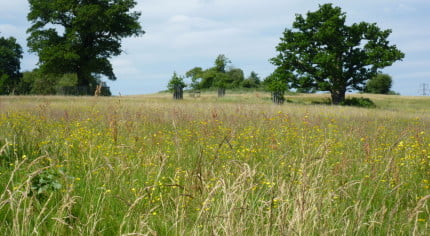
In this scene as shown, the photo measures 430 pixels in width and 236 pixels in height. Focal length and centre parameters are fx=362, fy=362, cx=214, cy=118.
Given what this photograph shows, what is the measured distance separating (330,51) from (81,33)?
2510cm

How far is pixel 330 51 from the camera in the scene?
3083 centimetres

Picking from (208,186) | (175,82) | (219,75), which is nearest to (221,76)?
(219,75)

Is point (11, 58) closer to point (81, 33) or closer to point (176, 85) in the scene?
point (81, 33)

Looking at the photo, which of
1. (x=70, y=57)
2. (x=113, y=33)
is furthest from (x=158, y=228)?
(x=113, y=33)

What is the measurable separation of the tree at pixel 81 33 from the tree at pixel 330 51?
17.0 meters

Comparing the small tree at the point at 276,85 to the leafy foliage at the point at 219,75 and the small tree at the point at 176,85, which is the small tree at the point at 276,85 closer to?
the small tree at the point at 176,85

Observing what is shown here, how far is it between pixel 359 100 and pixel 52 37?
31.6 m

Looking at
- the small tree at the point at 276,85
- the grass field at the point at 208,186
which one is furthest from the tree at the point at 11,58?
the grass field at the point at 208,186

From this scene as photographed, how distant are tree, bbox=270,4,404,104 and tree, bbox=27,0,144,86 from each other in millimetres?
16988

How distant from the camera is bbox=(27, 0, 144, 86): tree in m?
36.3

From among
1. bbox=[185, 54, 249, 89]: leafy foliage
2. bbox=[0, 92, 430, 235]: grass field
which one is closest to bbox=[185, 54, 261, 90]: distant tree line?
bbox=[185, 54, 249, 89]: leafy foliage

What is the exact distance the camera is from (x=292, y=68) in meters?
31.9

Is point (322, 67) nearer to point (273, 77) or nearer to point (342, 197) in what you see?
point (273, 77)

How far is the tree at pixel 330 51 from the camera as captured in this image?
1189 inches
